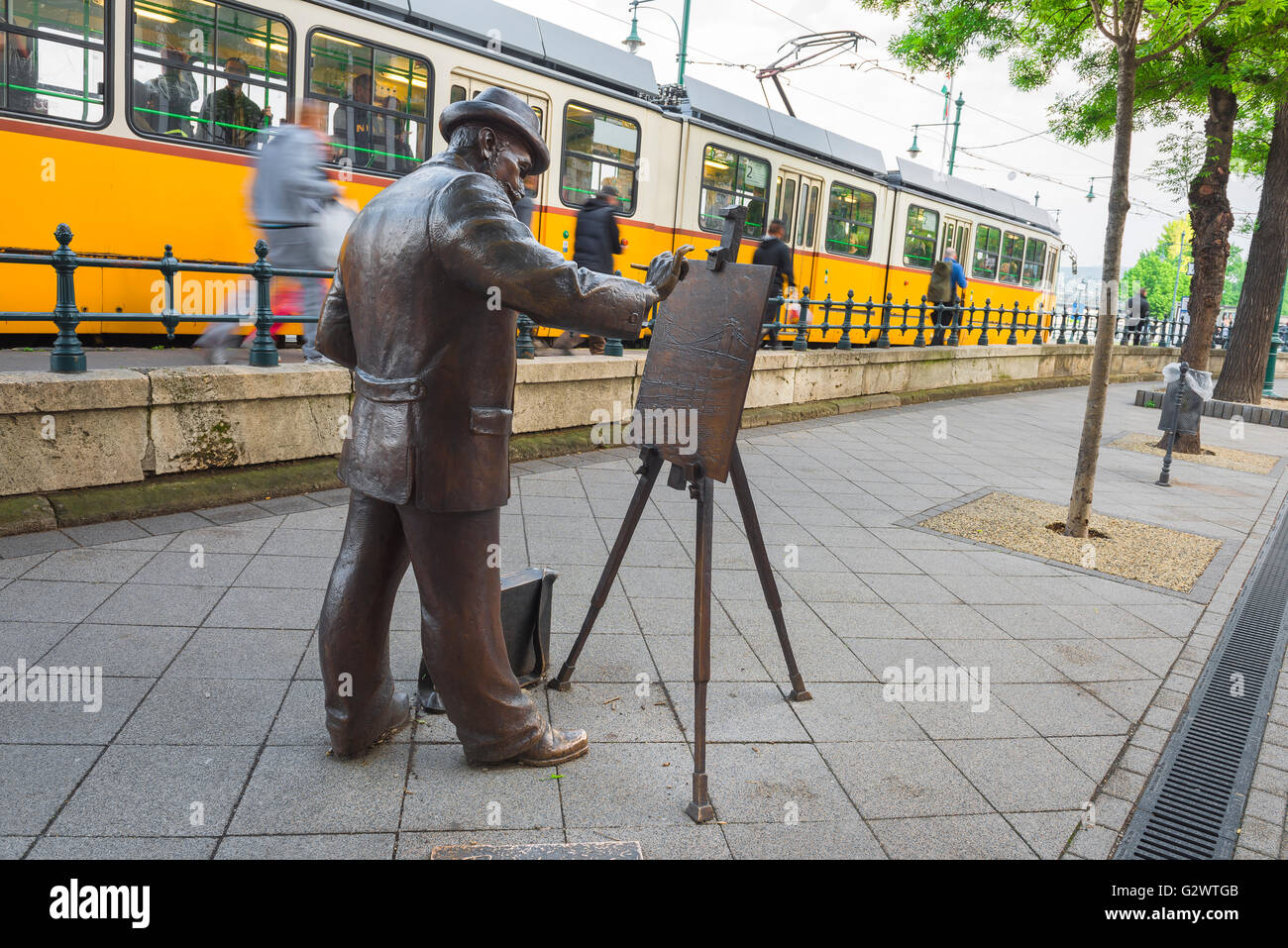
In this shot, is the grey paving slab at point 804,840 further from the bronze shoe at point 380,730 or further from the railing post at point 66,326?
the railing post at point 66,326

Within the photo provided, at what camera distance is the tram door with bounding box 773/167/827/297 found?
588 inches

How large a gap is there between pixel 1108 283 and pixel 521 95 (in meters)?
6.94

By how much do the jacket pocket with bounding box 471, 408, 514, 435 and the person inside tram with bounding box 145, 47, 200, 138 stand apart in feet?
21.7

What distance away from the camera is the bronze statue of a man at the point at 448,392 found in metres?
2.55

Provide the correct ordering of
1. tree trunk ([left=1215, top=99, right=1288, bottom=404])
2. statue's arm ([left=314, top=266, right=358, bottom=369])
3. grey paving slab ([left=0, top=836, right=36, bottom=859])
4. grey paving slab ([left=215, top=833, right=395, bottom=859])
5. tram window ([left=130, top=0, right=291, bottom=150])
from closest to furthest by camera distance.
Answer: grey paving slab ([left=0, top=836, right=36, bottom=859]), grey paving slab ([left=215, top=833, right=395, bottom=859]), statue's arm ([left=314, top=266, right=358, bottom=369]), tram window ([left=130, top=0, right=291, bottom=150]), tree trunk ([left=1215, top=99, right=1288, bottom=404])

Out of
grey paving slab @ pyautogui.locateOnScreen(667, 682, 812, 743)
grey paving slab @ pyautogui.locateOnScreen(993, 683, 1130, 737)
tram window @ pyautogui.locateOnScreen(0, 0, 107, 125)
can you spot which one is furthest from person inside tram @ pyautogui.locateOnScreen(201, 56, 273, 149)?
grey paving slab @ pyautogui.locateOnScreen(993, 683, 1130, 737)

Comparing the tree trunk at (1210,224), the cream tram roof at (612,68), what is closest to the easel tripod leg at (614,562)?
the cream tram roof at (612,68)

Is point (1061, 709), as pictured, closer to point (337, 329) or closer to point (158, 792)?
point (337, 329)

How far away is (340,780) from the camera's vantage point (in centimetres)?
290

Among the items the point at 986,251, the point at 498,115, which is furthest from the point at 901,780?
the point at 986,251

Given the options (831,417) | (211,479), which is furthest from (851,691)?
(831,417)

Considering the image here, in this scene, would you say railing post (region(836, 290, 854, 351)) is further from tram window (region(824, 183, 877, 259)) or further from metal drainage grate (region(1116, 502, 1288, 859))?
metal drainage grate (region(1116, 502, 1288, 859))

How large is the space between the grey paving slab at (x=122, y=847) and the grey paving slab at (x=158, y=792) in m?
0.02

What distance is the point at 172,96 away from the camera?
7.68 meters
